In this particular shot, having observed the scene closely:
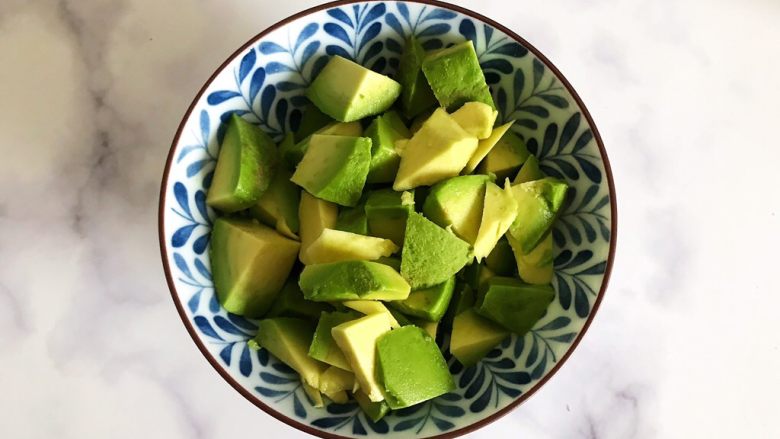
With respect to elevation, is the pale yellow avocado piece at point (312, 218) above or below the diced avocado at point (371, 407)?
above

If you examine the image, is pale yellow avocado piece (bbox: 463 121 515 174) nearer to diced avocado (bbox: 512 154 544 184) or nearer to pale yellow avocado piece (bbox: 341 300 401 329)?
diced avocado (bbox: 512 154 544 184)

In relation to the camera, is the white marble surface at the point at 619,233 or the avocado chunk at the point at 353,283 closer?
the avocado chunk at the point at 353,283

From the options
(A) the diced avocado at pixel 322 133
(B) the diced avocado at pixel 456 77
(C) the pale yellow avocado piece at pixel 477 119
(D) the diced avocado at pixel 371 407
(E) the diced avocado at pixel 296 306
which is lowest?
(D) the diced avocado at pixel 371 407

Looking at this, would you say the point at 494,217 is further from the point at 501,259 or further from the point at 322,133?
the point at 322,133

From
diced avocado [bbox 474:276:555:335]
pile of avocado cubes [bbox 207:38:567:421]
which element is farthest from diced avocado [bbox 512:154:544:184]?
diced avocado [bbox 474:276:555:335]

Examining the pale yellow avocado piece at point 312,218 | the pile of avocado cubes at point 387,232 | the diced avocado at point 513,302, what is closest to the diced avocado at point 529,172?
the pile of avocado cubes at point 387,232

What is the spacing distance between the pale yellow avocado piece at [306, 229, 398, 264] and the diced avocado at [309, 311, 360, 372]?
0.21 feet

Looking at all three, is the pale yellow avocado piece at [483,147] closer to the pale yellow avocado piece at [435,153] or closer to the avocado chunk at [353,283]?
the pale yellow avocado piece at [435,153]

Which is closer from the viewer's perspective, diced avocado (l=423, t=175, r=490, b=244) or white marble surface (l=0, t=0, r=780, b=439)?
A: diced avocado (l=423, t=175, r=490, b=244)

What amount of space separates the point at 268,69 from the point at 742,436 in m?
0.83

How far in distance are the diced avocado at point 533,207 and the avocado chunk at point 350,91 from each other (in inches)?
7.6

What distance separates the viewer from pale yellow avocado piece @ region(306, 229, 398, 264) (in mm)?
785

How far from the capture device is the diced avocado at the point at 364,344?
2.43ft

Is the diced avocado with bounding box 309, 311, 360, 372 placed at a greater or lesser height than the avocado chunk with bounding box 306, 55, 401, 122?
lesser
